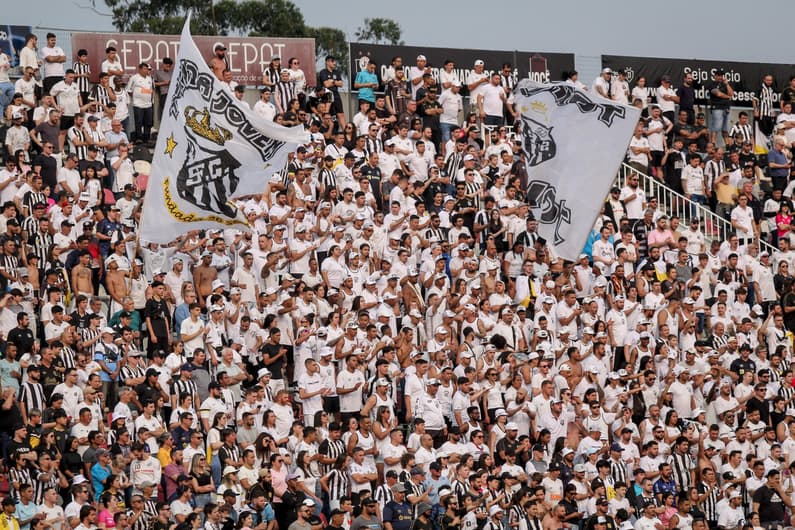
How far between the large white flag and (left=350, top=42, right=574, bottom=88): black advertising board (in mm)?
9609

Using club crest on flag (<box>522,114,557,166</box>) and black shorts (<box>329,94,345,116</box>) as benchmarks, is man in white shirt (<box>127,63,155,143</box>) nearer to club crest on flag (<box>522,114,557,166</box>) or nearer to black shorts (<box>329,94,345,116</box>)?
black shorts (<box>329,94,345,116</box>)

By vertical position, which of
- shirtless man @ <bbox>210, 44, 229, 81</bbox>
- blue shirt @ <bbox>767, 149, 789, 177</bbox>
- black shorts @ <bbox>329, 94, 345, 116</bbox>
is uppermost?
shirtless man @ <bbox>210, 44, 229, 81</bbox>

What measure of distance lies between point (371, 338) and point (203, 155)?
13.4ft

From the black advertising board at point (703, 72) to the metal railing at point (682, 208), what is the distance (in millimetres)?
3682

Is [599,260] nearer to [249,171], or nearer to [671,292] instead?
[671,292]

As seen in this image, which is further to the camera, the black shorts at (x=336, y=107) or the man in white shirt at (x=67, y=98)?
the black shorts at (x=336, y=107)

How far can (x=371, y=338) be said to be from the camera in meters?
23.1

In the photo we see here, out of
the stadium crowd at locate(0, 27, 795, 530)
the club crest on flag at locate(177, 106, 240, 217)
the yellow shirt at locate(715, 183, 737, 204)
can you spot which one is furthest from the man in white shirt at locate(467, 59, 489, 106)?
the club crest on flag at locate(177, 106, 240, 217)

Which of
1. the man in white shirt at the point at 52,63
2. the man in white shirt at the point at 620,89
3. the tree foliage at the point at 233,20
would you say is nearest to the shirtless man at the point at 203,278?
the man in white shirt at the point at 52,63

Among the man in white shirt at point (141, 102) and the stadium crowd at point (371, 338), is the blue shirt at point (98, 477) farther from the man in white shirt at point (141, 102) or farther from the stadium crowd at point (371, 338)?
the man in white shirt at point (141, 102)

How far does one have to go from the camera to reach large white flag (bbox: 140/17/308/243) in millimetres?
20391

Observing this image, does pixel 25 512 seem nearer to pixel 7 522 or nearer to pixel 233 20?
pixel 7 522

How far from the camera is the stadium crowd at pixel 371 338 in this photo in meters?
20.2

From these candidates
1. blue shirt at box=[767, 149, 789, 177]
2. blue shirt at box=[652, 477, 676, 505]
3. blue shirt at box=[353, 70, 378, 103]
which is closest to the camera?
blue shirt at box=[652, 477, 676, 505]
